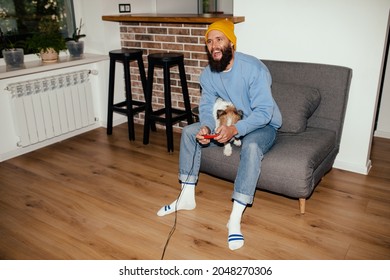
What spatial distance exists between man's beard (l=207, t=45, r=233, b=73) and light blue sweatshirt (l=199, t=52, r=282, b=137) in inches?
1.8

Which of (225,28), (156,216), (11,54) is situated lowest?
(156,216)

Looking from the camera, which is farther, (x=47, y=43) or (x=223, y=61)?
(x=47, y=43)

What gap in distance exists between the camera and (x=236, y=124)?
2.15 m

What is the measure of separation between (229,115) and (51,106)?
6.27 feet

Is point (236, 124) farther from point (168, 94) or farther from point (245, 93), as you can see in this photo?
point (168, 94)

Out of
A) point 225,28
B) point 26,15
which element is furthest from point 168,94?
point 26,15

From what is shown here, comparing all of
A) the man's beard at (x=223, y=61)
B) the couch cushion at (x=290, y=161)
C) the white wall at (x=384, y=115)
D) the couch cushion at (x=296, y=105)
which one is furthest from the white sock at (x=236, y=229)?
the white wall at (x=384, y=115)

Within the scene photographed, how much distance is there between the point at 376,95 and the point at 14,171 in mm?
2820

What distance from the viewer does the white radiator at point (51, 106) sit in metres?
3.13

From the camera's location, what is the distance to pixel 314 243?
6.59ft

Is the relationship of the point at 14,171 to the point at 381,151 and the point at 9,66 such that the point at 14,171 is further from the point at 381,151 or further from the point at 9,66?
the point at 381,151

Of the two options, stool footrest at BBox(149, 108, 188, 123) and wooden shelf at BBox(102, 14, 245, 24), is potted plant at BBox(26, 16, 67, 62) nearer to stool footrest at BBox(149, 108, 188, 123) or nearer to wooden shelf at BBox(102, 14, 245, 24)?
wooden shelf at BBox(102, 14, 245, 24)

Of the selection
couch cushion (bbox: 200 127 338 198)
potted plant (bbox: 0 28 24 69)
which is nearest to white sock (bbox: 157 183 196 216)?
couch cushion (bbox: 200 127 338 198)
